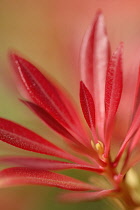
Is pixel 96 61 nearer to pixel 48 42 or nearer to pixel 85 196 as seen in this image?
pixel 85 196

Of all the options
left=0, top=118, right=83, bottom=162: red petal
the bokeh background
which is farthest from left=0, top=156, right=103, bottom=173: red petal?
the bokeh background

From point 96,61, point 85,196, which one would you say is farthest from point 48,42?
point 85,196

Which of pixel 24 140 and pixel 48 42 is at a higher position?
pixel 24 140

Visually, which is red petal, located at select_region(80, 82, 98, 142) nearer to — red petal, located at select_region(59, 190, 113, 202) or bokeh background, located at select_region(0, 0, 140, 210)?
red petal, located at select_region(59, 190, 113, 202)

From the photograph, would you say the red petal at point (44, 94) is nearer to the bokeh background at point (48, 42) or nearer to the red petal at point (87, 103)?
the red petal at point (87, 103)

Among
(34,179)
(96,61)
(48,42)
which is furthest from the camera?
(48,42)

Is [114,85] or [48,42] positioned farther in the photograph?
A: [48,42]

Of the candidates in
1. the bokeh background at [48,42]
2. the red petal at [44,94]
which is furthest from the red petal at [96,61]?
the bokeh background at [48,42]
